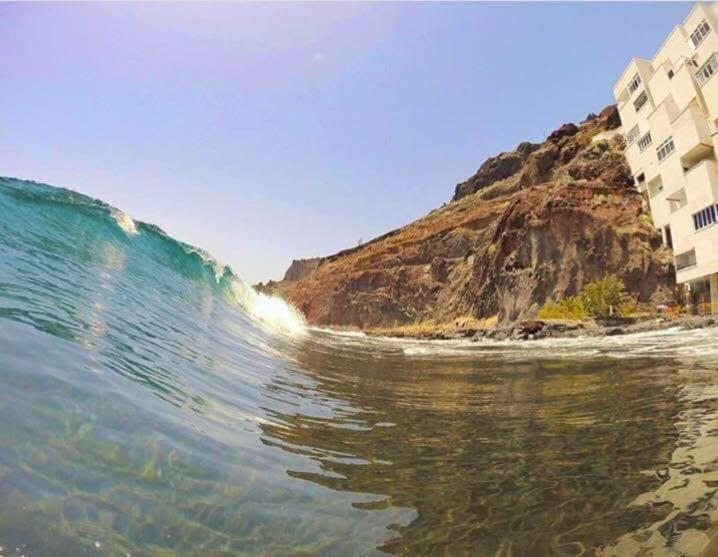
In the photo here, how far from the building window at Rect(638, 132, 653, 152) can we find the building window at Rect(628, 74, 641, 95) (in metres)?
6.56

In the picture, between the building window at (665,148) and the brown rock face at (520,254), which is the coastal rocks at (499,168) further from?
the building window at (665,148)

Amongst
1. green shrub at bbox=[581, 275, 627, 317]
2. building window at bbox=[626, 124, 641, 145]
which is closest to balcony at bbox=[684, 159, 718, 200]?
green shrub at bbox=[581, 275, 627, 317]

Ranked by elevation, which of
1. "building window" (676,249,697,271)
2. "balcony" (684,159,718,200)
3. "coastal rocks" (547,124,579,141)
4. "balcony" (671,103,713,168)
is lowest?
"building window" (676,249,697,271)

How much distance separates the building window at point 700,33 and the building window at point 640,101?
5440 millimetres

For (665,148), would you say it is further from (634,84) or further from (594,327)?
(594,327)

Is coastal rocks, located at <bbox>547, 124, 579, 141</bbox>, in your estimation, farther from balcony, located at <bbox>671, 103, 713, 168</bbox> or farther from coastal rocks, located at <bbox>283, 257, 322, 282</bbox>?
coastal rocks, located at <bbox>283, 257, 322, 282</bbox>

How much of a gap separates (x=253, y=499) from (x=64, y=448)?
1.30 m

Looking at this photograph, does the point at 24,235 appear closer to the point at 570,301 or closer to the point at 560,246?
the point at 570,301

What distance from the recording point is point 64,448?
3.23 metres

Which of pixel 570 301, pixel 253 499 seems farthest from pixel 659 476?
pixel 570 301

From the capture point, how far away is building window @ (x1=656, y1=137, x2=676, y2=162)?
113 feet

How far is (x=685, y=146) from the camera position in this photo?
32125 mm

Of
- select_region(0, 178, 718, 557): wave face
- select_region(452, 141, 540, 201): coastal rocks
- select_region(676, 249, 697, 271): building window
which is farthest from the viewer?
select_region(452, 141, 540, 201): coastal rocks

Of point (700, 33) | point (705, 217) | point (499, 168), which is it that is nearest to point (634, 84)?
point (700, 33)
